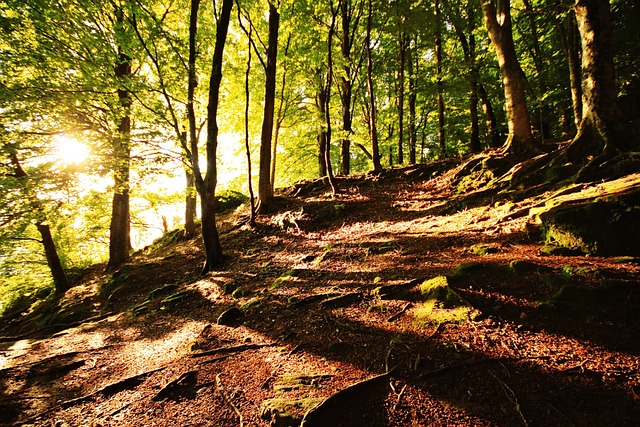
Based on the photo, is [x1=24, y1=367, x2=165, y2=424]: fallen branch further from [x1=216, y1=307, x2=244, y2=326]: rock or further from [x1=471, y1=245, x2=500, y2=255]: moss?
[x1=471, y1=245, x2=500, y2=255]: moss

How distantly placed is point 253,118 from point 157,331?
1178cm

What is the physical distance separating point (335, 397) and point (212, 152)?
24.0ft

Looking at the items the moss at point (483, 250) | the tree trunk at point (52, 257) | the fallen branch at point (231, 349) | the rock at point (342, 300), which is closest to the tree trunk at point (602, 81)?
the moss at point (483, 250)

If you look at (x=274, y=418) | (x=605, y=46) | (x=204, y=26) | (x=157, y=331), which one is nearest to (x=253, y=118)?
(x=204, y=26)

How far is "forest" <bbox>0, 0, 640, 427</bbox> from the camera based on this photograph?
9.12 ft

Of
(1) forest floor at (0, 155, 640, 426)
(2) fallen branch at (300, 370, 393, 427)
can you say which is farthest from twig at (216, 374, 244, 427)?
(2) fallen branch at (300, 370, 393, 427)

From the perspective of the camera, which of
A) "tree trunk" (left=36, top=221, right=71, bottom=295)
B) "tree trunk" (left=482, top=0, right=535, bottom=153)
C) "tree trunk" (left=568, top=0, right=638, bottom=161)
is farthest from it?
"tree trunk" (left=36, top=221, right=71, bottom=295)

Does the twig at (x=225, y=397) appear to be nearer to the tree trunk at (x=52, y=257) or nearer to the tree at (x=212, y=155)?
the tree at (x=212, y=155)

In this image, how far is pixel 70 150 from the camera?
9633 mm

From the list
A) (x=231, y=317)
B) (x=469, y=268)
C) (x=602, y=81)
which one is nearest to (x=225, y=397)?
(x=231, y=317)

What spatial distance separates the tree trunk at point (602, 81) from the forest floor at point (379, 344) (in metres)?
1.59

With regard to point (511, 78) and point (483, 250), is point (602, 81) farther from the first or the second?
point (483, 250)

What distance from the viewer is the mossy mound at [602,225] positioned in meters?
3.55

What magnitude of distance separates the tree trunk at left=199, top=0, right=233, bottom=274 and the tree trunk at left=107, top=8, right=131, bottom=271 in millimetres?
3738
